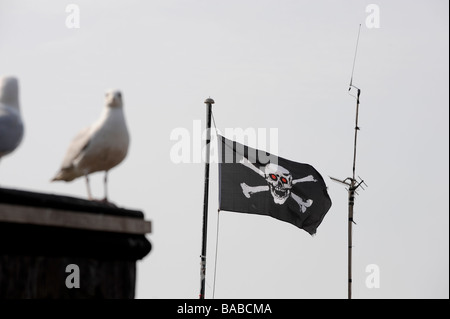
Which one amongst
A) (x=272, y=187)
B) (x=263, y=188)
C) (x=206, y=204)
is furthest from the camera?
(x=272, y=187)

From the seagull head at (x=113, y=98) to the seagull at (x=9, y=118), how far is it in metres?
0.71

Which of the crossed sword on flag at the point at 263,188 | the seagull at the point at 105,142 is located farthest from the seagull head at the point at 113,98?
the crossed sword on flag at the point at 263,188

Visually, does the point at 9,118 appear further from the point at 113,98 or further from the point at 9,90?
the point at 113,98

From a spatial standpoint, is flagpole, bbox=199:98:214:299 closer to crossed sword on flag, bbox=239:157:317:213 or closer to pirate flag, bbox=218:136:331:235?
pirate flag, bbox=218:136:331:235

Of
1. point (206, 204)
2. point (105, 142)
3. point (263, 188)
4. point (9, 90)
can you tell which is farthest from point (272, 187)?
point (9, 90)

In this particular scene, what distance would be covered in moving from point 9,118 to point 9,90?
224 mm

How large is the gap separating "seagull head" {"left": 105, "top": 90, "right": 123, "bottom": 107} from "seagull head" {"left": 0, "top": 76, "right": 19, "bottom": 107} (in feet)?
2.36

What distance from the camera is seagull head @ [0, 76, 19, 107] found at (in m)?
7.39

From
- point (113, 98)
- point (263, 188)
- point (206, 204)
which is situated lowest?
point (113, 98)

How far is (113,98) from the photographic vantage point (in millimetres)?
7477

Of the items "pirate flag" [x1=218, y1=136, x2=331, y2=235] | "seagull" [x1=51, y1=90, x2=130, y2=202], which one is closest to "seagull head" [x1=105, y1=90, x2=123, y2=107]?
"seagull" [x1=51, y1=90, x2=130, y2=202]
